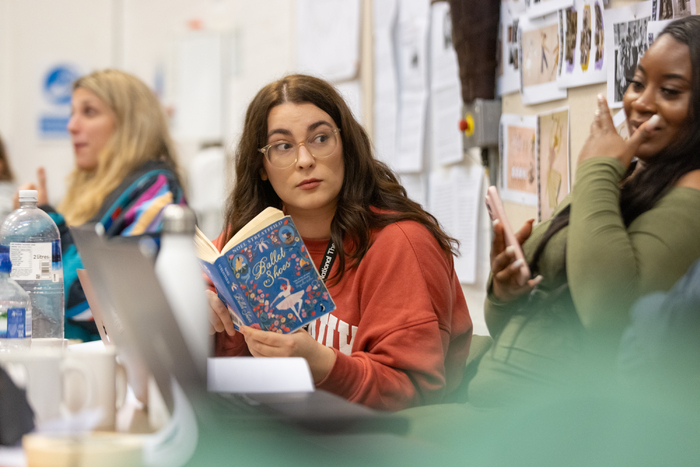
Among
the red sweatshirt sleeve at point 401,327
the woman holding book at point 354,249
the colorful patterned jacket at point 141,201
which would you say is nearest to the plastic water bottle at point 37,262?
the woman holding book at point 354,249

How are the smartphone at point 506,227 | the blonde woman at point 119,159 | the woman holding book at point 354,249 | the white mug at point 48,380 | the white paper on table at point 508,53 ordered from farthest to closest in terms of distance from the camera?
the blonde woman at point 119,159
the white paper on table at point 508,53
the smartphone at point 506,227
the woman holding book at point 354,249
the white mug at point 48,380

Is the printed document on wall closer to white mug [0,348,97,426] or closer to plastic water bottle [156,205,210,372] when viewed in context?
plastic water bottle [156,205,210,372]

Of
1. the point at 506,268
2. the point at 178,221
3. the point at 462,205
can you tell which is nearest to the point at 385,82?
the point at 462,205

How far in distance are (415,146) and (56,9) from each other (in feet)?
13.4

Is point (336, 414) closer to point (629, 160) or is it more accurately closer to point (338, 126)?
point (629, 160)

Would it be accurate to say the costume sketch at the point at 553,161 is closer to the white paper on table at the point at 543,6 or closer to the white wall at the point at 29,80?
the white paper on table at the point at 543,6

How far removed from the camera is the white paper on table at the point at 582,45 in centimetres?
124

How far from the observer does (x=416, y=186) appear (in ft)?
7.74

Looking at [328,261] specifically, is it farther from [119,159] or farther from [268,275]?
[119,159]

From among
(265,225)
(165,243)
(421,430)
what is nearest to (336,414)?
(421,430)

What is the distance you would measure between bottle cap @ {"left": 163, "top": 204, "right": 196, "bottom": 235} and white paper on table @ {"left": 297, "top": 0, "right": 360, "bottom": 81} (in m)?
2.01

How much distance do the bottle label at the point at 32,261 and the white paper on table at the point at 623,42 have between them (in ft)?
3.51

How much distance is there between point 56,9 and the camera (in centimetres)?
530

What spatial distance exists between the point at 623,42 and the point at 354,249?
0.58 meters
